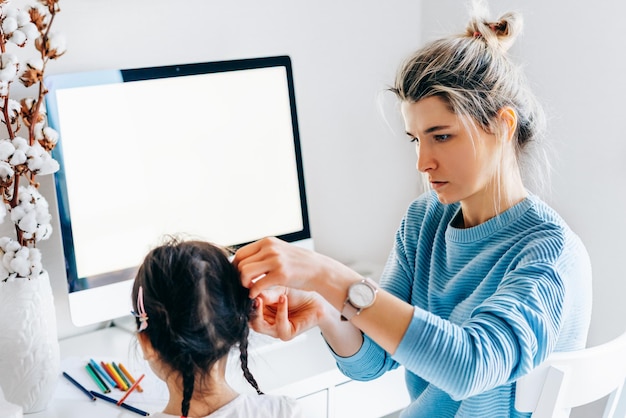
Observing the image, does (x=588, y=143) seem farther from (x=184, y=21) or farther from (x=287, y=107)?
(x=184, y=21)

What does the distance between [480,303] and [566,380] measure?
10.7 inches

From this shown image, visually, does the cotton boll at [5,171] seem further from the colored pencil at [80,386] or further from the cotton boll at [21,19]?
the colored pencil at [80,386]

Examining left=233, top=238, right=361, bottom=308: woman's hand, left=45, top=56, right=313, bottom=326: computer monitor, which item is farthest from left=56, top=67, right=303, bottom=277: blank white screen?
left=233, top=238, right=361, bottom=308: woman's hand

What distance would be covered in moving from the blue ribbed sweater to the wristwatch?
64 millimetres

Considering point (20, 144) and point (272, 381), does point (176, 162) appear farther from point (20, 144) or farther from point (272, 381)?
point (272, 381)

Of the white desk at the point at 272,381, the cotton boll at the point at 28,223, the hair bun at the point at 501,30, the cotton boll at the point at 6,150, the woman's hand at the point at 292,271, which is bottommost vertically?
the white desk at the point at 272,381

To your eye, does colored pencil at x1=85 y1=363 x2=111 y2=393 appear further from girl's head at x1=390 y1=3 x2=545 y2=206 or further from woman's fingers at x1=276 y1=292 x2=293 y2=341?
girl's head at x1=390 y1=3 x2=545 y2=206

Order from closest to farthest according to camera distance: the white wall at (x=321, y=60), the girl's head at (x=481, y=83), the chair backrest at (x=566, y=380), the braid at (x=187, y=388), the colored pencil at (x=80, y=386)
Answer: the chair backrest at (x=566, y=380)
the braid at (x=187, y=388)
the girl's head at (x=481, y=83)
the colored pencil at (x=80, y=386)
the white wall at (x=321, y=60)

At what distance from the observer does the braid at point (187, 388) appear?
1067mm

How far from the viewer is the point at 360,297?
1.00 meters

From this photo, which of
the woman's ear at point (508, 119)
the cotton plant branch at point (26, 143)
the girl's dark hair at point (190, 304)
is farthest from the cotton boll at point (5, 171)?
the woman's ear at point (508, 119)

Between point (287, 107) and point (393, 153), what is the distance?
54cm

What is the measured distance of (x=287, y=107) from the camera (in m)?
1.72

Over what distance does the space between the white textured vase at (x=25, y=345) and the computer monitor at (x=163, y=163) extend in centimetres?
15
